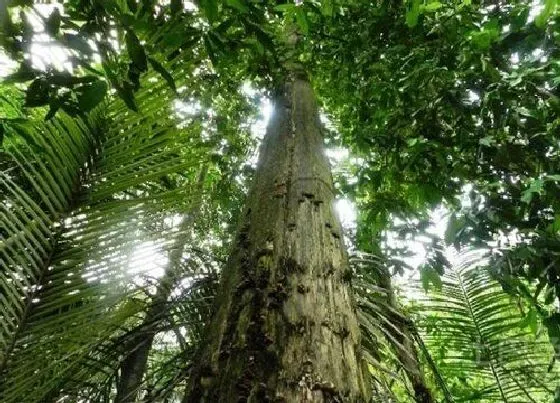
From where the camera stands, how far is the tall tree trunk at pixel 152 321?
6.32ft

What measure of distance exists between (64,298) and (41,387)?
331 millimetres

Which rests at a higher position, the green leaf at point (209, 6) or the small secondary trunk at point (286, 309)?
the green leaf at point (209, 6)

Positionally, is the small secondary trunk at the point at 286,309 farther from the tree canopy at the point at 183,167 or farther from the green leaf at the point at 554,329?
the green leaf at the point at 554,329

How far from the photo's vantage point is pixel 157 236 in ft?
6.93

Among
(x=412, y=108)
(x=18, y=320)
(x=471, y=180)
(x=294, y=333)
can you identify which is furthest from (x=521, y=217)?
(x=18, y=320)

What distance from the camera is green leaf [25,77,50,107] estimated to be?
4.10 ft

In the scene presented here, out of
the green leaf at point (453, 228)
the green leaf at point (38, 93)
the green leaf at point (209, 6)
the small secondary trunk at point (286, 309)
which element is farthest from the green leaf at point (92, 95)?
the green leaf at point (453, 228)

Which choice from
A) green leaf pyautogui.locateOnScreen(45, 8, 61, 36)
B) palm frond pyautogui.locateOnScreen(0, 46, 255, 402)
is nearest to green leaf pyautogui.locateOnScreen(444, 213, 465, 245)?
palm frond pyautogui.locateOnScreen(0, 46, 255, 402)

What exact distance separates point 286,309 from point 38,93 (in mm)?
887

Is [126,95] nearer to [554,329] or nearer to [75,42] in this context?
[75,42]

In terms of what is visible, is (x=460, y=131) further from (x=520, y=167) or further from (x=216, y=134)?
(x=216, y=134)

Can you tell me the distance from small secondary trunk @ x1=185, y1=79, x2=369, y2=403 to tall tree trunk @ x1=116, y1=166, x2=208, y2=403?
18.2 inches

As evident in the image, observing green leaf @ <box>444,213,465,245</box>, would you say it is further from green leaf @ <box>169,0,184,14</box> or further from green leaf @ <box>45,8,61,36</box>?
green leaf @ <box>45,8,61,36</box>

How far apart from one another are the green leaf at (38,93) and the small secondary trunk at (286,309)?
29.8 inches
